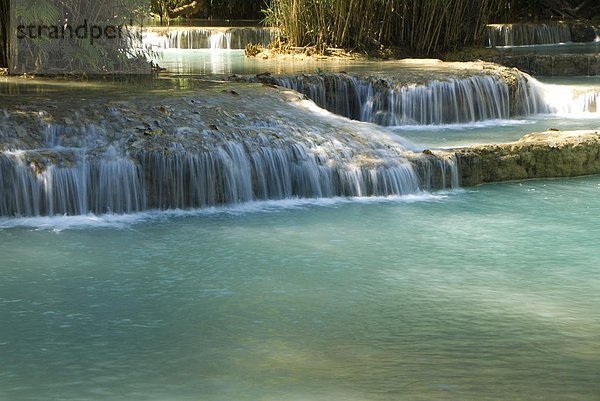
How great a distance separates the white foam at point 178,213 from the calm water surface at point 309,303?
0.11 ft

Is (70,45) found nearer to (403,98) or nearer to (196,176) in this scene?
(403,98)

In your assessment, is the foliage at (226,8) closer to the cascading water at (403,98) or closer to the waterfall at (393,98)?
the cascading water at (403,98)

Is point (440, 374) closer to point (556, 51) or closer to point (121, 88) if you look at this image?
point (121, 88)

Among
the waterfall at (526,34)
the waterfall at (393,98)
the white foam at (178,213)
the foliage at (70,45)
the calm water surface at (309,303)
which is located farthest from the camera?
the waterfall at (526,34)

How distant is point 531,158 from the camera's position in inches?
402

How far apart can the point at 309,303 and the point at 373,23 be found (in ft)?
35.9

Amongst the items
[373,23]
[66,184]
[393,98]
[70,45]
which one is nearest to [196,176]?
[66,184]

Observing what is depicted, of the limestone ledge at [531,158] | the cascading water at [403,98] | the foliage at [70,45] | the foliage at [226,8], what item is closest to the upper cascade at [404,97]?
the cascading water at [403,98]

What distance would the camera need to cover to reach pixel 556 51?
63.4 ft

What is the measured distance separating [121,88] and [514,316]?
20.2ft

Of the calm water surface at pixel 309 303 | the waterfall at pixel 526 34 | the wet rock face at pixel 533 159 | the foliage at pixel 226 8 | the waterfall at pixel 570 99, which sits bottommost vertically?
the calm water surface at pixel 309 303

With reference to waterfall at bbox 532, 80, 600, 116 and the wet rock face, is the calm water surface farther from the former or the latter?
waterfall at bbox 532, 80, 600, 116

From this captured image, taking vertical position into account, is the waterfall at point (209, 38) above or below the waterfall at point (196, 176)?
above

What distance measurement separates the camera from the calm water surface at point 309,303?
511cm
